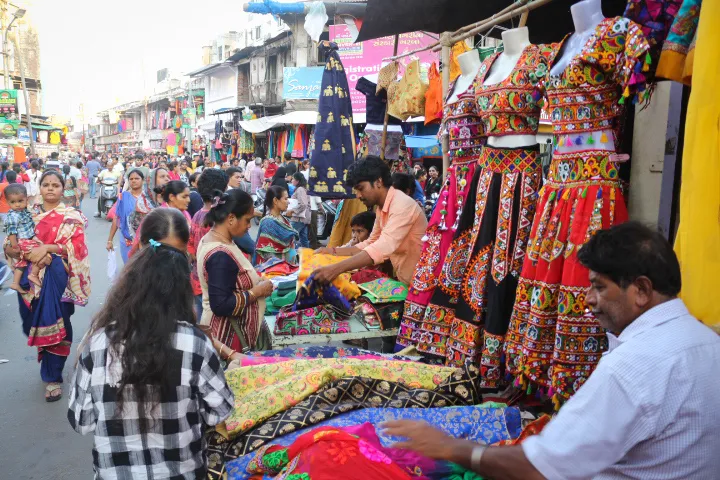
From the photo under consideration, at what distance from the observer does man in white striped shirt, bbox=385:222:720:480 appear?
1481 millimetres

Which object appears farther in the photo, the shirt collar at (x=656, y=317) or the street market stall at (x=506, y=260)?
the street market stall at (x=506, y=260)

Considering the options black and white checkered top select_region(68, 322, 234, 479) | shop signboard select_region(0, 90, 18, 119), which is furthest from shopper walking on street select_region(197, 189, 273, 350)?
shop signboard select_region(0, 90, 18, 119)

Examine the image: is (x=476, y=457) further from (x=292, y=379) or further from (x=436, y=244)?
(x=436, y=244)

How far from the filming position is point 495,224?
3.18 meters

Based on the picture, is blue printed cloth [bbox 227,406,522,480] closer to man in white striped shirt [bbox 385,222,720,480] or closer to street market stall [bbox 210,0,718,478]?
street market stall [bbox 210,0,718,478]

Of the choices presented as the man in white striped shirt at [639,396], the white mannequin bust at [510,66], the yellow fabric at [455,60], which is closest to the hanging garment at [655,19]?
the white mannequin bust at [510,66]

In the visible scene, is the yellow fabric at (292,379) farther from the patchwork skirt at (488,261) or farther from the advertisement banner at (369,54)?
the advertisement banner at (369,54)

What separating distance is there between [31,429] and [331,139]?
3.58 meters

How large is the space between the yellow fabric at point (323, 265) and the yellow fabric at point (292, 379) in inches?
36.4

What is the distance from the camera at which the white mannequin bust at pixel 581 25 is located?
8.63ft

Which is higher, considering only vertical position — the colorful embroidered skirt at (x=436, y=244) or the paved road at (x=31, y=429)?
the colorful embroidered skirt at (x=436, y=244)

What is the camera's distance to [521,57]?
3.06 metres

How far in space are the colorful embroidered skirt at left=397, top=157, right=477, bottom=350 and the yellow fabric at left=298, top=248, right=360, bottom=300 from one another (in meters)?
0.49

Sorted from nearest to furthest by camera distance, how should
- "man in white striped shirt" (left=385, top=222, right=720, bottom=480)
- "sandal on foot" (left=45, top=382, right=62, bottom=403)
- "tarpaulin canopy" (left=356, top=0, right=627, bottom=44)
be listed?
"man in white striped shirt" (left=385, top=222, right=720, bottom=480)
"tarpaulin canopy" (left=356, top=0, right=627, bottom=44)
"sandal on foot" (left=45, top=382, right=62, bottom=403)
